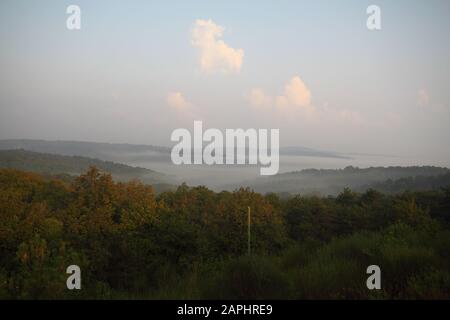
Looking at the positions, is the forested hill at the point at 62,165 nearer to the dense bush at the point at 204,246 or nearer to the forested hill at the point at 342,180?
the forested hill at the point at 342,180

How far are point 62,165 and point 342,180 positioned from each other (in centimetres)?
13798

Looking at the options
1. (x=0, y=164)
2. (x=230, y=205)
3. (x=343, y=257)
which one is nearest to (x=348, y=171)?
(x=0, y=164)

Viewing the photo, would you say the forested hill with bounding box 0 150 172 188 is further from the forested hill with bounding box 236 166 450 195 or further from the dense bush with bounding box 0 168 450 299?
the dense bush with bounding box 0 168 450 299

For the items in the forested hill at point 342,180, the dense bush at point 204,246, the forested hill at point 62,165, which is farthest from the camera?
the forested hill at point 342,180

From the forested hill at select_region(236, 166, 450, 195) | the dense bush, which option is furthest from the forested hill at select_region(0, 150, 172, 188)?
the dense bush

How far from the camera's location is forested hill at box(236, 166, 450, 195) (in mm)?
155000

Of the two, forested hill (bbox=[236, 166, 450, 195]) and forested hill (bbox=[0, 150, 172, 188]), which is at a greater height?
forested hill (bbox=[0, 150, 172, 188])

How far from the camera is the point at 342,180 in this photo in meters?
180

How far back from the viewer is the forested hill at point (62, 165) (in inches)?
5167

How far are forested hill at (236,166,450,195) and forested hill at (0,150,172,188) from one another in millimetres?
54533

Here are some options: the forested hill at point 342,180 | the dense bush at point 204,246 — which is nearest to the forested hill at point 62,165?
the forested hill at point 342,180

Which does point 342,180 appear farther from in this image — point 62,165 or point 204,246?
point 204,246

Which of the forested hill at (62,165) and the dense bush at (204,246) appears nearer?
the dense bush at (204,246)

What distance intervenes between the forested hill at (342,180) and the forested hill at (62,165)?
179 feet
